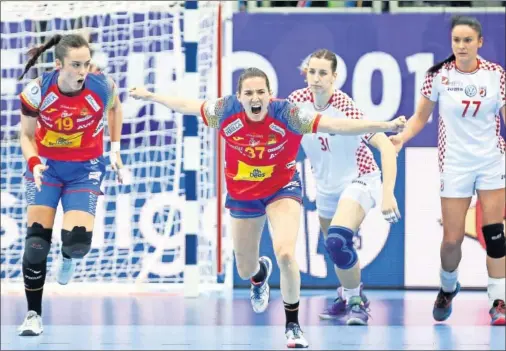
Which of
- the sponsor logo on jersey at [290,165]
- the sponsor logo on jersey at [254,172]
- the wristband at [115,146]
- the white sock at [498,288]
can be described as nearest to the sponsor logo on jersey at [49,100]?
the wristband at [115,146]

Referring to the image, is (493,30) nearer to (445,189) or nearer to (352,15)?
(352,15)

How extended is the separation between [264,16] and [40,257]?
3447 mm

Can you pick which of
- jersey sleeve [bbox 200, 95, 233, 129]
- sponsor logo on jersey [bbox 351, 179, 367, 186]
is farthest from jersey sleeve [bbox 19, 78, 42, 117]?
sponsor logo on jersey [bbox 351, 179, 367, 186]

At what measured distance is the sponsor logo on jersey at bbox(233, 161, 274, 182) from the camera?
8602 mm

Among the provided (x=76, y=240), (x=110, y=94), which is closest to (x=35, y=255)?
(x=76, y=240)

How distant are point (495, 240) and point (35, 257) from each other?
3.34 m

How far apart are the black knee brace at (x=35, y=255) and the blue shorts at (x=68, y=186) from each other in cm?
19

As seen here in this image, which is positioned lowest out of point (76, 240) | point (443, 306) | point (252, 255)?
point (443, 306)

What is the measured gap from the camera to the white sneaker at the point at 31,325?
891 centimetres

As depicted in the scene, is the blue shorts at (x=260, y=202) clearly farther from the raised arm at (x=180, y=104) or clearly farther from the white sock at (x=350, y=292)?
the white sock at (x=350, y=292)

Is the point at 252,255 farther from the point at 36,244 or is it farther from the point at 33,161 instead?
the point at 33,161

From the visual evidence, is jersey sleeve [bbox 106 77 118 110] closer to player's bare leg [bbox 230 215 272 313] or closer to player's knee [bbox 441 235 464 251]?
player's bare leg [bbox 230 215 272 313]

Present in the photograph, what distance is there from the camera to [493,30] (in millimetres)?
11117

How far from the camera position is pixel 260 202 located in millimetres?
8727
